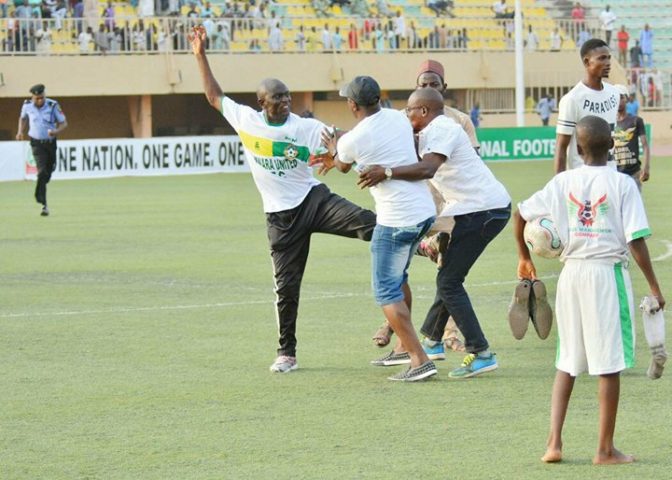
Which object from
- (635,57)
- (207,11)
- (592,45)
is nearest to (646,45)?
(635,57)

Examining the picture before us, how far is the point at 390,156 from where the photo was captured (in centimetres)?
885

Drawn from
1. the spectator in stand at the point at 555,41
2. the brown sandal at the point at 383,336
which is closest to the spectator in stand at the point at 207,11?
the spectator in stand at the point at 555,41

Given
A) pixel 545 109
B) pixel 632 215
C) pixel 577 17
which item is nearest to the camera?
pixel 632 215

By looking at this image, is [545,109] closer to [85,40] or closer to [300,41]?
[300,41]

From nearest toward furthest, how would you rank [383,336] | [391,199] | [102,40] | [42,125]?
1. [391,199]
2. [383,336]
3. [42,125]
4. [102,40]

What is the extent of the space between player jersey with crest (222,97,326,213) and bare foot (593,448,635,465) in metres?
3.46

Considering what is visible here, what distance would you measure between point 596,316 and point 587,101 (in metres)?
5.10

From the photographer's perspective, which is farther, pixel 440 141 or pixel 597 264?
pixel 440 141

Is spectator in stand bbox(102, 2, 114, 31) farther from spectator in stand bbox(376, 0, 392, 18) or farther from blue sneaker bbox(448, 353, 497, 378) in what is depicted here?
blue sneaker bbox(448, 353, 497, 378)

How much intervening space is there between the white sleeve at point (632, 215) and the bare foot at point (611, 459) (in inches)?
39.2

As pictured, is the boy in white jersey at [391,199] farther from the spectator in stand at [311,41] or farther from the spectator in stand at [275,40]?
the spectator in stand at [311,41]

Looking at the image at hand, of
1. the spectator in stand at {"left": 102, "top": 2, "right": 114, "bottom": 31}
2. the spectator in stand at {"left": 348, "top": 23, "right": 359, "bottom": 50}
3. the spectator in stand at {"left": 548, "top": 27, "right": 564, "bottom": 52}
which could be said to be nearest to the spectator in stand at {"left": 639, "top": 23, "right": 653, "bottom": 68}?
the spectator in stand at {"left": 548, "top": 27, "right": 564, "bottom": 52}

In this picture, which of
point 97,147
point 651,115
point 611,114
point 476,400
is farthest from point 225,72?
point 476,400

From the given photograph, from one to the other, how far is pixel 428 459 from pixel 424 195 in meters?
2.41
